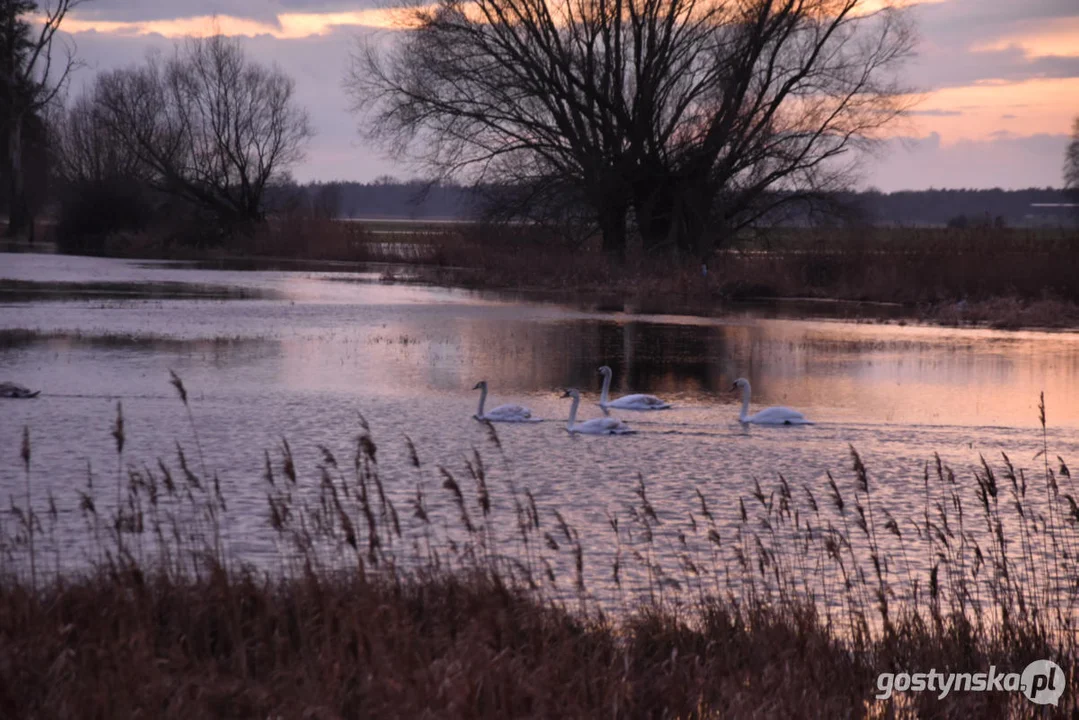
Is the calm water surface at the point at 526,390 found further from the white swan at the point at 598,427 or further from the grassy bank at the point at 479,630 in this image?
the grassy bank at the point at 479,630

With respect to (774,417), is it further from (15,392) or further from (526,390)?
(15,392)

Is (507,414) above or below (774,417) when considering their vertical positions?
above

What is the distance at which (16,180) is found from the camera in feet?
211

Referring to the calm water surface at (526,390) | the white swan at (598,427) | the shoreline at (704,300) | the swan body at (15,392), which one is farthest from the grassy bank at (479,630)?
the shoreline at (704,300)

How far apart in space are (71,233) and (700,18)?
4081 centimetres

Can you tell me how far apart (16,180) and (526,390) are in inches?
2171

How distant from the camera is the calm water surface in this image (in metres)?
11.2

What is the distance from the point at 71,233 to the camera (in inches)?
2598

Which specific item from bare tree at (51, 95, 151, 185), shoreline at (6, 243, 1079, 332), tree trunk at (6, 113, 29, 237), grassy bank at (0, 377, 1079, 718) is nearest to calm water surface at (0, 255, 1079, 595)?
grassy bank at (0, 377, 1079, 718)

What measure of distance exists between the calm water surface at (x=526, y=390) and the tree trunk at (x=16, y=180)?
35309 millimetres

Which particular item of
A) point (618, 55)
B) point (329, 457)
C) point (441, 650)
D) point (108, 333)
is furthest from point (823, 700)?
point (618, 55)

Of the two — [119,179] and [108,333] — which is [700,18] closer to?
[108,333]

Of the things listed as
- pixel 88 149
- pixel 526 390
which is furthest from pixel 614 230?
pixel 88 149

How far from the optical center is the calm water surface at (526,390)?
11164 mm
